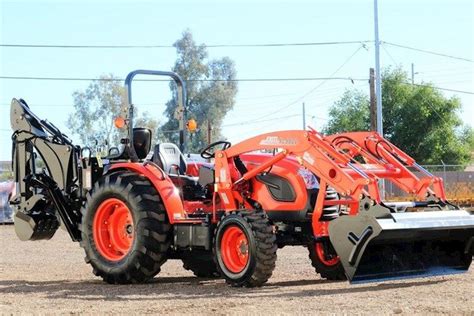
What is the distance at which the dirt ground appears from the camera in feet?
27.5

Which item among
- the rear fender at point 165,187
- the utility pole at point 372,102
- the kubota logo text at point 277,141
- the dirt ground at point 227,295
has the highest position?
the utility pole at point 372,102

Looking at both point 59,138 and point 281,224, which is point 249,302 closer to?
point 281,224

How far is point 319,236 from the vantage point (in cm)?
1042

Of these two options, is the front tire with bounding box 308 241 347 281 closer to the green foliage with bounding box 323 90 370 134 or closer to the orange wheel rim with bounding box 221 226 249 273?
the orange wheel rim with bounding box 221 226 249 273

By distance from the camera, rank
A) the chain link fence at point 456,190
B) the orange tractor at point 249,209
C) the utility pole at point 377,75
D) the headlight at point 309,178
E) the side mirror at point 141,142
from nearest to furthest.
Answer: the orange tractor at point 249,209, the headlight at point 309,178, the side mirror at point 141,142, the chain link fence at point 456,190, the utility pole at point 377,75

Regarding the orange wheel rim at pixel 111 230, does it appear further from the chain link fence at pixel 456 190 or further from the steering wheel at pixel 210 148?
the chain link fence at pixel 456 190

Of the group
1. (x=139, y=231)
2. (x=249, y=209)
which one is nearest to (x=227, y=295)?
(x=249, y=209)

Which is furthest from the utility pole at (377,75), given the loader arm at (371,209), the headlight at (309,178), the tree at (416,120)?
the headlight at (309,178)

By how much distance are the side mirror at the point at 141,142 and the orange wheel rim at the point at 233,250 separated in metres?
2.21

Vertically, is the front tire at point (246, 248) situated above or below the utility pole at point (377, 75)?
below

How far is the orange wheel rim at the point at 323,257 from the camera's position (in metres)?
11.2

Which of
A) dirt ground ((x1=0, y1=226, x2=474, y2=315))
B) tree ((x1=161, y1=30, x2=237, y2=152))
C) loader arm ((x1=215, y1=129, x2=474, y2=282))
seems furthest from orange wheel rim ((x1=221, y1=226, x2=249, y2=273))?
tree ((x1=161, y1=30, x2=237, y2=152))

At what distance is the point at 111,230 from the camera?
1171cm

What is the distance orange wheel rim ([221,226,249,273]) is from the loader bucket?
1210mm
